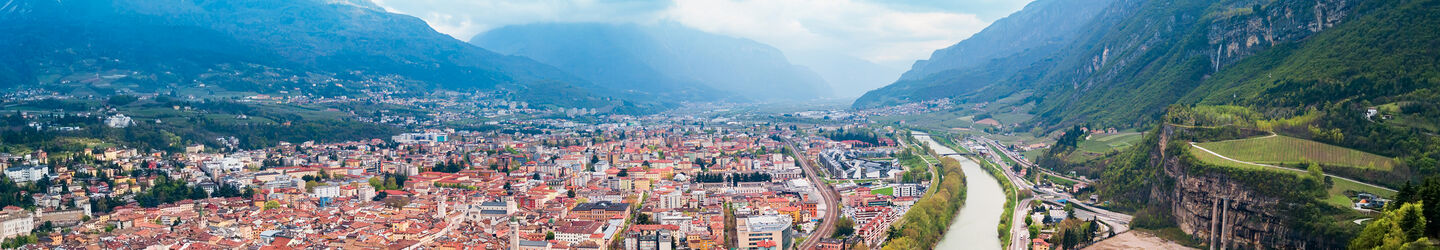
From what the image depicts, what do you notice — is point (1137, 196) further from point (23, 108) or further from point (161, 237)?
point (23, 108)

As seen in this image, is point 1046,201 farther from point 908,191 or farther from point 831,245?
point 831,245

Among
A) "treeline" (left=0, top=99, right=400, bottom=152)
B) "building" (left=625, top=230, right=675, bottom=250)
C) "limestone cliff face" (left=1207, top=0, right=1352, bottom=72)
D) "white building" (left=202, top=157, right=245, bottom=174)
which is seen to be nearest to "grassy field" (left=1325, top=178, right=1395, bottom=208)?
"building" (left=625, top=230, right=675, bottom=250)

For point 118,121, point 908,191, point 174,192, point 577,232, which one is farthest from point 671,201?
point 118,121

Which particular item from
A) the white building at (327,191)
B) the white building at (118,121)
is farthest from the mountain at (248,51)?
the white building at (327,191)

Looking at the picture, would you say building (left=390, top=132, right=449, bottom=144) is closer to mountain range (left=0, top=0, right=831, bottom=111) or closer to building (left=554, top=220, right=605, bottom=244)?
mountain range (left=0, top=0, right=831, bottom=111)

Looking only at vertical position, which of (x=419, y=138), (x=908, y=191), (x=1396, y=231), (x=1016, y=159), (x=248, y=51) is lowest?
(x=908, y=191)
